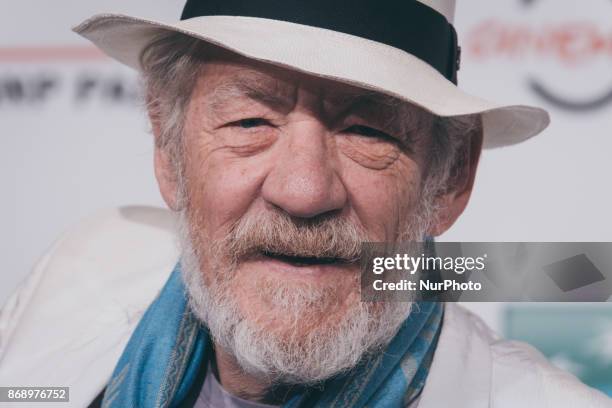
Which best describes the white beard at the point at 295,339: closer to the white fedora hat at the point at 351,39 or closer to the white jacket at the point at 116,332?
the white jacket at the point at 116,332

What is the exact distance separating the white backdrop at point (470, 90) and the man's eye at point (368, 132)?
69 cm

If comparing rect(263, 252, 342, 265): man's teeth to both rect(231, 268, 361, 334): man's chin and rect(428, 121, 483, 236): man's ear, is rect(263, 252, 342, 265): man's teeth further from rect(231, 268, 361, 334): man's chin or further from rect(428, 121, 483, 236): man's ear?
rect(428, 121, 483, 236): man's ear

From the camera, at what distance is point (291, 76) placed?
99 centimetres

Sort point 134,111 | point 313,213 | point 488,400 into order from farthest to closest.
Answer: point 134,111
point 488,400
point 313,213

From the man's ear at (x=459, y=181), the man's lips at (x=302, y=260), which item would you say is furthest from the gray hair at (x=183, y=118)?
the man's lips at (x=302, y=260)

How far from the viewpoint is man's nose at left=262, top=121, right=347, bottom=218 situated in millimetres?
942

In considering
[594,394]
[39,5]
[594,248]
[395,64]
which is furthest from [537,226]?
[39,5]

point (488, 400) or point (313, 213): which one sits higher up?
point (313, 213)

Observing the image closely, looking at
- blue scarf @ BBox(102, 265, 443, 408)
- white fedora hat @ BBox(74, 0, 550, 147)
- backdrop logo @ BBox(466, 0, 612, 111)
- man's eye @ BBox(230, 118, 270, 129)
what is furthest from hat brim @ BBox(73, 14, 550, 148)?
backdrop logo @ BBox(466, 0, 612, 111)

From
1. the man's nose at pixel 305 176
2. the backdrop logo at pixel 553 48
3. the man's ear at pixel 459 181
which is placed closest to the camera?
the man's nose at pixel 305 176

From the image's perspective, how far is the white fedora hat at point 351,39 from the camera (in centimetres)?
96

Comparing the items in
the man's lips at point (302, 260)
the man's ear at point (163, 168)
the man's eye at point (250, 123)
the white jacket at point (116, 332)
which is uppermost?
the man's eye at point (250, 123)

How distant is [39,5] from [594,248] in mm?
1648

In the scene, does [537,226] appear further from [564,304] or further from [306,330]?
[306,330]
